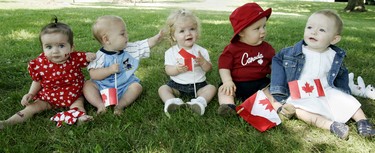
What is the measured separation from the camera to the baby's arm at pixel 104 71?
10.4ft

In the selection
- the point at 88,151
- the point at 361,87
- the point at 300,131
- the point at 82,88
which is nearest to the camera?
the point at 88,151

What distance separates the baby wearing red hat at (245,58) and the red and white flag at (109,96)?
Result: 0.95 meters

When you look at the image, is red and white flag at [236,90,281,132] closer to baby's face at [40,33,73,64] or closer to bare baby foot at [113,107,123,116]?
bare baby foot at [113,107,123,116]

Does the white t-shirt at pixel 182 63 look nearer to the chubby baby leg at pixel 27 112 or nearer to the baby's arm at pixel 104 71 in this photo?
the baby's arm at pixel 104 71

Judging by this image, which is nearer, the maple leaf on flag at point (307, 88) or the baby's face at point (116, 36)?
the maple leaf on flag at point (307, 88)

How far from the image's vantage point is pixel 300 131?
2711 millimetres

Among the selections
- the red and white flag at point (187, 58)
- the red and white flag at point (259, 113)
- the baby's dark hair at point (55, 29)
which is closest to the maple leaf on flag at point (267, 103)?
the red and white flag at point (259, 113)

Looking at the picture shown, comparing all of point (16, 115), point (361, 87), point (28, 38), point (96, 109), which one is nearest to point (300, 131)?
point (361, 87)

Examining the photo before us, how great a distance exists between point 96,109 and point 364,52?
449 cm

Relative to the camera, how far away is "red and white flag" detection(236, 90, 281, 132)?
2.73m

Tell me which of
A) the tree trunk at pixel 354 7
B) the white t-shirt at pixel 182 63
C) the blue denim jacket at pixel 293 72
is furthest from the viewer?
the tree trunk at pixel 354 7

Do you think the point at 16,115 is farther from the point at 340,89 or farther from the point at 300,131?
the point at 340,89

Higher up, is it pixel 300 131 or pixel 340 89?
pixel 340 89

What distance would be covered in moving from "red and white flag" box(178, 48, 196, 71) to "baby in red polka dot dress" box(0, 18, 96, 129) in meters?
0.92
